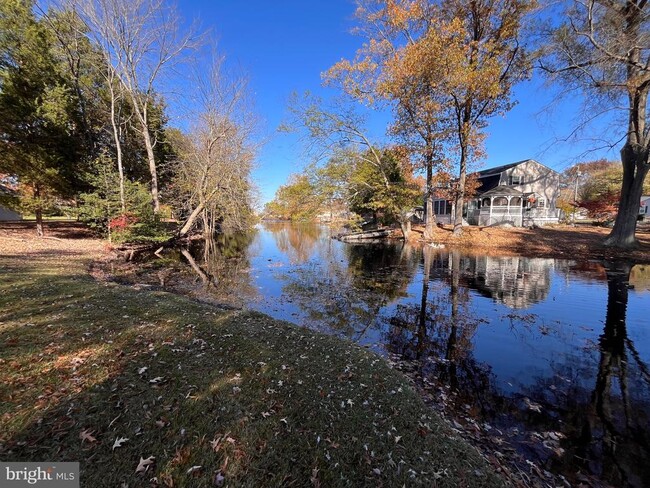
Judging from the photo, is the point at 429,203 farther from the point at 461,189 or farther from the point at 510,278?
the point at 510,278

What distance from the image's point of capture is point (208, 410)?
295 centimetres

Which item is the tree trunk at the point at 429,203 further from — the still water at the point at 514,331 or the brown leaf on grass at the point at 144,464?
the brown leaf on grass at the point at 144,464

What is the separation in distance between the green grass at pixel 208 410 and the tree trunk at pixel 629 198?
820 inches

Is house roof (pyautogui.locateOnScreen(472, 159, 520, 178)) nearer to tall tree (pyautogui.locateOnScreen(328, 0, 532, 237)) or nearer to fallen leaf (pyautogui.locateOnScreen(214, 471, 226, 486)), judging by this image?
tall tree (pyautogui.locateOnScreen(328, 0, 532, 237))

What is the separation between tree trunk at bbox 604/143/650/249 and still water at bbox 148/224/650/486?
4285mm

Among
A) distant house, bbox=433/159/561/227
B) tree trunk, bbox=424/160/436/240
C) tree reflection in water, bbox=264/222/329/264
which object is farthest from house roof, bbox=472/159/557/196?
tree reflection in water, bbox=264/222/329/264

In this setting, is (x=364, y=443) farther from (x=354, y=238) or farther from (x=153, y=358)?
(x=354, y=238)

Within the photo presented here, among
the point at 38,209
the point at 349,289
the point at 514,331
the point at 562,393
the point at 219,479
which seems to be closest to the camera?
the point at 219,479

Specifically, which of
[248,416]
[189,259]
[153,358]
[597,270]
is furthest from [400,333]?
[189,259]

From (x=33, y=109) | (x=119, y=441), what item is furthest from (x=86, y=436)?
(x=33, y=109)

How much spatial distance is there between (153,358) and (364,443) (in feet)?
9.55

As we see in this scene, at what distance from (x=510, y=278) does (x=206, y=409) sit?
42.2 feet

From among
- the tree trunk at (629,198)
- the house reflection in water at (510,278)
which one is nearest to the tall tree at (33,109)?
the house reflection in water at (510,278)

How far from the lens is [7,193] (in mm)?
16312
